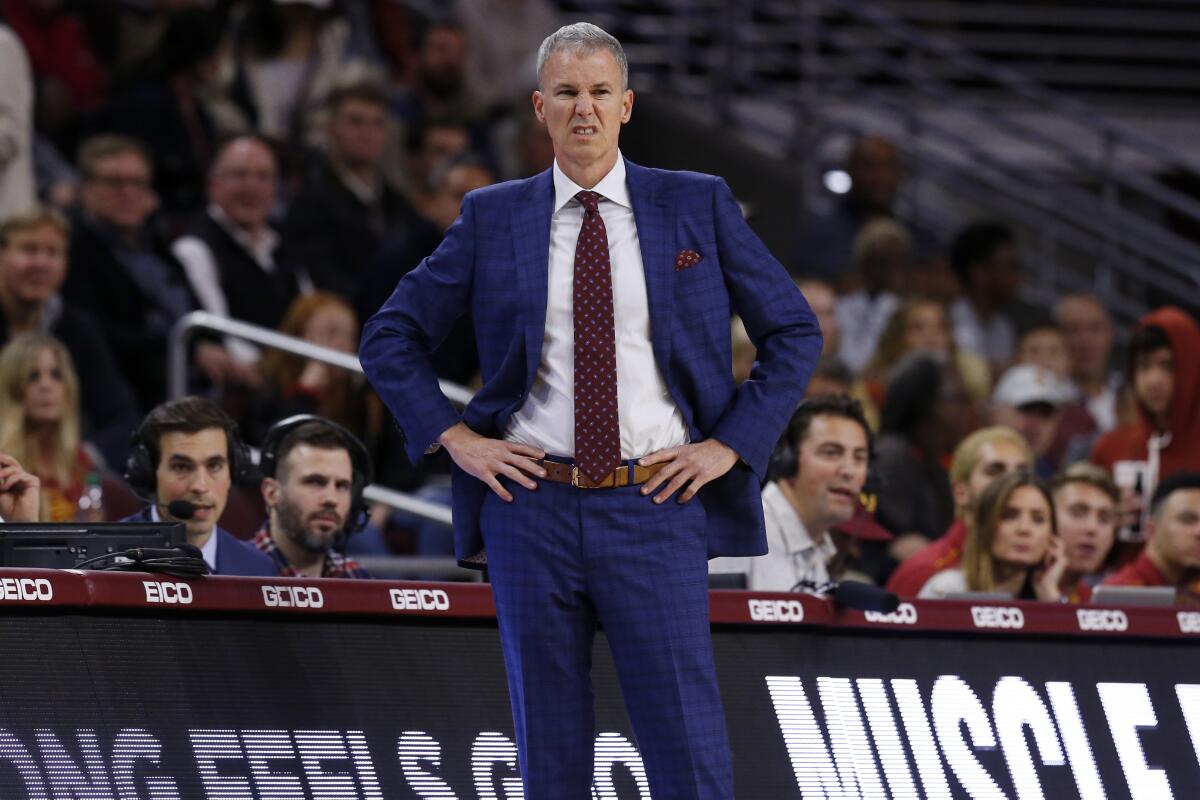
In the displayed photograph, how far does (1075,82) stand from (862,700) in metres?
11.2

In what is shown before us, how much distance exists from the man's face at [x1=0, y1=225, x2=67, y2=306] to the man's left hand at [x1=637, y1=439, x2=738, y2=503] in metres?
4.97

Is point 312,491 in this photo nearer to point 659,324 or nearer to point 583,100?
point 659,324

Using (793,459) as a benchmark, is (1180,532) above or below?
below

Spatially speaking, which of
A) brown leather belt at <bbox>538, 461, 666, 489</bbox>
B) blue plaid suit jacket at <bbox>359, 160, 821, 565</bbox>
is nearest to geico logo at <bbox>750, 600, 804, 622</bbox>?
blue plaid suit jacket at <bbox>359, 160, 821, 565</bbox>

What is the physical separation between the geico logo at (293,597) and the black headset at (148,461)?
123cm

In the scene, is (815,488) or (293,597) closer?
(293,597)

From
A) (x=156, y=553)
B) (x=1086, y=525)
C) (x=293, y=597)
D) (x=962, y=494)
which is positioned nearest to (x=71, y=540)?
(x=156, y=553)

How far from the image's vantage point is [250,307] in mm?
9977

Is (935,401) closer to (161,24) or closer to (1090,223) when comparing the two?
(1090,223)

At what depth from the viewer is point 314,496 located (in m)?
6.50

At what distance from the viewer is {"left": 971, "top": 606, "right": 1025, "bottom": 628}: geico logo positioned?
18.2 feet

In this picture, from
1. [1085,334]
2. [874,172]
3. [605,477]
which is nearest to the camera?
[605,477]

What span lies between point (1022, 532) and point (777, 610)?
2029 millimetres

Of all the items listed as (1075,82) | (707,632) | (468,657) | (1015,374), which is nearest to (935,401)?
A: (1015,374)
